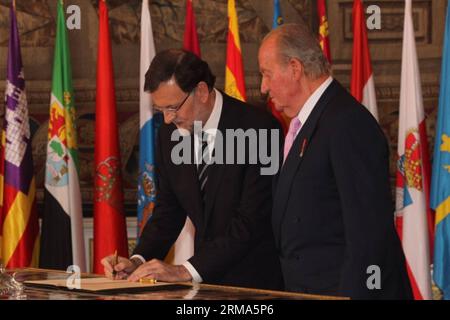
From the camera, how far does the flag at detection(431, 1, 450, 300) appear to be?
6207 millimetres

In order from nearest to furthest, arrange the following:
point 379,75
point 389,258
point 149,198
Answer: point 389,258 < point 149,198 < point 379,75

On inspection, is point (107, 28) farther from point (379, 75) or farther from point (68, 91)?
point (379, 75)

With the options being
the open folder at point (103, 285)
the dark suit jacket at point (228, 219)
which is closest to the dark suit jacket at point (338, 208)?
the dark suit jacket at point (228, 219)

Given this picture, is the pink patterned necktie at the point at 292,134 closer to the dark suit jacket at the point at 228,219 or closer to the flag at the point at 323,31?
the dark suit jacket at the point at 228,219

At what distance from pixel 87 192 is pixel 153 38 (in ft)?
4.42

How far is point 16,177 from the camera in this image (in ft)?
21.9

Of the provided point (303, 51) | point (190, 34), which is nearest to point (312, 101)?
point (303, 51)

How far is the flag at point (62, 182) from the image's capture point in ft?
22.0

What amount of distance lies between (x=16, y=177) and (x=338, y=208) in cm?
368

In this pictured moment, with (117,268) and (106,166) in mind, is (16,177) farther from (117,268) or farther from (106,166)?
(117,268)

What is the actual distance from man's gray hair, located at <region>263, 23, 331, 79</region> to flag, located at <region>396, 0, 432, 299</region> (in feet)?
9.38
